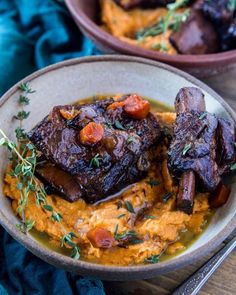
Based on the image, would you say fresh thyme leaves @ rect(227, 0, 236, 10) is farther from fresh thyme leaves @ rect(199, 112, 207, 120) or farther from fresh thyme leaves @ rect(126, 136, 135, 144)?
fresh thyme leaves @ rect(126, 136, 135, 144)

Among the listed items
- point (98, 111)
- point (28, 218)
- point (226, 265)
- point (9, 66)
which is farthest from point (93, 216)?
point (9, 66)

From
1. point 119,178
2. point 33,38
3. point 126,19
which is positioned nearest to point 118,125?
point 119,178

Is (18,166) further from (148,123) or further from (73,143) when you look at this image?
(148,123)

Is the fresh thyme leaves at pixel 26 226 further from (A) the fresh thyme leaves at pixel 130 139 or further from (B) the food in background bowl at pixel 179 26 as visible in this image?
(B) the food in background bowl at pixel 179 26

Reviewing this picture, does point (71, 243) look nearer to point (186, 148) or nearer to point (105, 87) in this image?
point (186, 148)

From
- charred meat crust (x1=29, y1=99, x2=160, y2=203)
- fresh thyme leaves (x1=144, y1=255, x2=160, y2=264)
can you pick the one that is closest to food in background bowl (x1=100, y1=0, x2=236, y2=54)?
charred meat crust (x1=29, y1=99, x2=160, y2=203)

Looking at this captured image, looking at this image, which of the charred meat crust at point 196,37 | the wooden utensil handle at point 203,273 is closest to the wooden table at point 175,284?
the wooden utensil handle at point 203,273

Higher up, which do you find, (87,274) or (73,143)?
(73,143)
